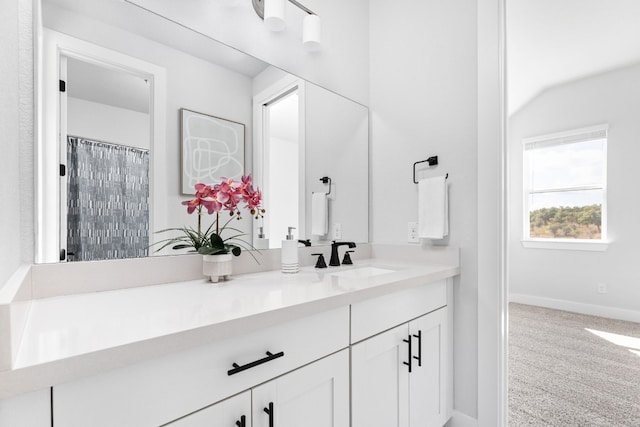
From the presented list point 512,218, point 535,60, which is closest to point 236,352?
point 535,60

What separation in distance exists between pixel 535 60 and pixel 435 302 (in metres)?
3.28

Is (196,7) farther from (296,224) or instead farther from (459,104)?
(459,104)

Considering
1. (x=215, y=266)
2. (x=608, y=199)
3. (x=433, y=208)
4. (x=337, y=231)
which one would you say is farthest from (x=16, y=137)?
(x=608, y=199)

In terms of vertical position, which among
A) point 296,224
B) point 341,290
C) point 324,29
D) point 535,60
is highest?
point 535,60

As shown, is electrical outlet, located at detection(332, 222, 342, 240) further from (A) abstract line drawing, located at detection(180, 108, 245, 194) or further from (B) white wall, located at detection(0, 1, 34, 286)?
(B) white wall, located at detection(0, 1, 34, 286)

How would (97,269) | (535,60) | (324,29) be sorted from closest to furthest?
(97,269) < (324,29) < (535,60)

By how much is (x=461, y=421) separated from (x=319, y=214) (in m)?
1.23

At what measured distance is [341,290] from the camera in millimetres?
1043

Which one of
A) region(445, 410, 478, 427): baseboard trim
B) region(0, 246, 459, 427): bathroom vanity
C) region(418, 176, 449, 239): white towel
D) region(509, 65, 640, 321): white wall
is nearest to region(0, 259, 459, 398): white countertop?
region(0, 246, 459, 427): bathroom vanity

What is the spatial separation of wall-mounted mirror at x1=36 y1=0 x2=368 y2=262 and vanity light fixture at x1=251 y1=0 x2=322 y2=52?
0.18 metres

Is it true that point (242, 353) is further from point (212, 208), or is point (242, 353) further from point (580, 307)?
point (580, 307)

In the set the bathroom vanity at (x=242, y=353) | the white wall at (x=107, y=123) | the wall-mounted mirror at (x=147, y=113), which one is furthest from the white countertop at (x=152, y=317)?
the white wall at (x=107, y=123)

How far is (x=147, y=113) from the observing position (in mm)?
1165

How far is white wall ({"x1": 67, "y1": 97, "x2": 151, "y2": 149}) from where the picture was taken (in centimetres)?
102
